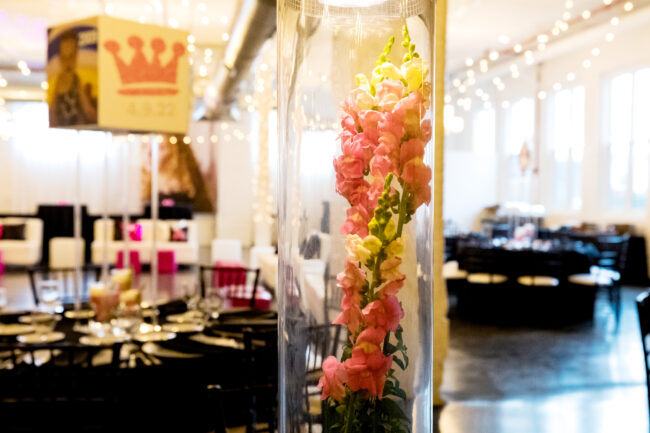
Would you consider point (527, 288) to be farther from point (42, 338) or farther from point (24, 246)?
point (24, 246)

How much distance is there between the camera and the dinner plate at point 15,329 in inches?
140

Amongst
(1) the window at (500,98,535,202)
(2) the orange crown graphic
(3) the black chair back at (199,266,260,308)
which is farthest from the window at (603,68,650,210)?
(2) the orange crown graphic

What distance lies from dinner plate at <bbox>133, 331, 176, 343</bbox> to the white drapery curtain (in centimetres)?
1221

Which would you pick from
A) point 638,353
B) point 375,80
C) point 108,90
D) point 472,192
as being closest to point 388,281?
point 375,80

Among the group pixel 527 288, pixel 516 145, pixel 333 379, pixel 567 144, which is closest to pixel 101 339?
pixel 333 379

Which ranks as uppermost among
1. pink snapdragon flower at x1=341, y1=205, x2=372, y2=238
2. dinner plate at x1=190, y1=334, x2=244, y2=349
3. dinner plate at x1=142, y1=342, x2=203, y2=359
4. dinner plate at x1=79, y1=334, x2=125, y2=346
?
pink snapdragon flower at x1=341, y1=205, x2=372, y2=238

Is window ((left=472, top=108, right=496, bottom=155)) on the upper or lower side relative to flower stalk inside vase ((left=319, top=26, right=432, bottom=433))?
upper

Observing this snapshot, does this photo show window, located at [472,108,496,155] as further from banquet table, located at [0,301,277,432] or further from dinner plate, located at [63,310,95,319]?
dinner plate, located at [63,310,95,319]

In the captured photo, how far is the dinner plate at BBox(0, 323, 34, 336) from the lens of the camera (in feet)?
11.6

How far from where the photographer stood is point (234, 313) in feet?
13.5

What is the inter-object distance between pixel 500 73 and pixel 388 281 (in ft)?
49.5

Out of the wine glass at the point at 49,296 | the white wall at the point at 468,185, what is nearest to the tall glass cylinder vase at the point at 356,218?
the wine glass at the point at 49,296

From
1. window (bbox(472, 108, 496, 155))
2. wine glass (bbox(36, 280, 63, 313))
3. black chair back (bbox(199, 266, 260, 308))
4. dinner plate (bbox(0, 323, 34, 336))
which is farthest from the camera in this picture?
window (bbox(472, 108, 496, 155))

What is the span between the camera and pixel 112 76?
2857mm
